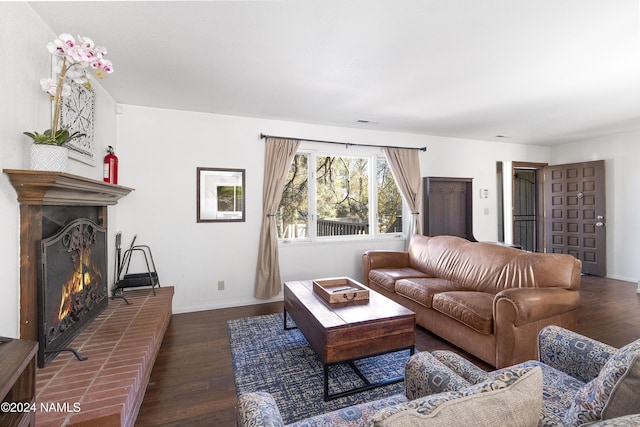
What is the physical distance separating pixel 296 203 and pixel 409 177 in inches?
74.6

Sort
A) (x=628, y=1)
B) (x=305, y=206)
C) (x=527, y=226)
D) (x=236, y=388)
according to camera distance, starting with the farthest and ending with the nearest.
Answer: (x=527, y=226)
(x=305, y=206)
(x=236, y=388)
(x=628, y=1)

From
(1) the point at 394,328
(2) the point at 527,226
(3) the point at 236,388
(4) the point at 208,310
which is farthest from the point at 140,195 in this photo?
(2) the point at 527,226

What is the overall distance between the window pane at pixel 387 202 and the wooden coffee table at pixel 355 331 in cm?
251

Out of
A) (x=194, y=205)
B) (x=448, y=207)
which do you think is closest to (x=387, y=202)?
(x=448, y=207)

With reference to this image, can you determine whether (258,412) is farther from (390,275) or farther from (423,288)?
(390,275)

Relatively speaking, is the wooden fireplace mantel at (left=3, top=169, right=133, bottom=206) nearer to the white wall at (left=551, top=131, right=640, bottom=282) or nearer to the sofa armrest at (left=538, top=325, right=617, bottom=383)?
the sofa armrest at (left=538, top=325, right=617, bottom=383)

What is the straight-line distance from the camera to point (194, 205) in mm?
3609

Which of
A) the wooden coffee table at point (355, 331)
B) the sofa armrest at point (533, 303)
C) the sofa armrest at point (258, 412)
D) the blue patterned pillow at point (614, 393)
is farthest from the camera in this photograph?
the sofa armrest at point (533, 303)

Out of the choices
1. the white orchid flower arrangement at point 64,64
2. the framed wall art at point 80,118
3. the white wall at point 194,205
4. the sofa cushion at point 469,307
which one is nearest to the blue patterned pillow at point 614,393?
the sofa cushion at point 469,307

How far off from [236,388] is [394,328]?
3.92 ft

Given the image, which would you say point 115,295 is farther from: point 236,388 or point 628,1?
point 628,1

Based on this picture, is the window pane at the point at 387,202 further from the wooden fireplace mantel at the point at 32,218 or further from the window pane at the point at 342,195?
the wooden fireplace mantel at the point at 32,218

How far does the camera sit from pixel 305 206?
4.22 metres

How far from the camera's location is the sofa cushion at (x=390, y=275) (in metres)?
3.31
